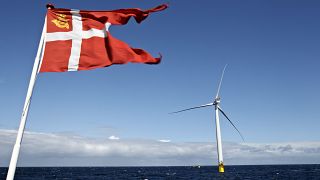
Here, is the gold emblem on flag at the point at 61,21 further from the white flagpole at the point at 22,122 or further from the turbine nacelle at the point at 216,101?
the turbine nacelle at the point at 216,101

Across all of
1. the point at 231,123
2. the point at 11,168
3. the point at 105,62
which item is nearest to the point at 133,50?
the point at 105,62

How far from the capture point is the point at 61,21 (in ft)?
48.8

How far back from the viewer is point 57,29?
48.3 ft

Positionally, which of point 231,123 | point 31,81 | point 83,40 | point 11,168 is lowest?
point 11,168

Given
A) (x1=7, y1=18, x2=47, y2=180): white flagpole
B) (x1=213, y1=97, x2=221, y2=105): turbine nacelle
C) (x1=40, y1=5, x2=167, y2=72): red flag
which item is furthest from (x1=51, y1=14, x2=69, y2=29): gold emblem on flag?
(x1=213, y1=97, x2=221, y2=105): turbine nacelle

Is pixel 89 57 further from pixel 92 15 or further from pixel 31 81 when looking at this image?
pixel 31 81

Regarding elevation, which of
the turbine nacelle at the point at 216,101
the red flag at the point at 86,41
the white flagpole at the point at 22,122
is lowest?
the white flagpole at the point at 22,122

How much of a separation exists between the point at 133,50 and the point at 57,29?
2814mm

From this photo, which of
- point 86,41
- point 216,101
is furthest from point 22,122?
point 216,101

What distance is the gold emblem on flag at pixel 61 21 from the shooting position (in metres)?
14.8

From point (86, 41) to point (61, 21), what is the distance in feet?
3.71

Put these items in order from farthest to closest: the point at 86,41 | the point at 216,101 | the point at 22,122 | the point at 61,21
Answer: the point at 216,101, the point at 86,41, the point at 61,21, the point at 22,122

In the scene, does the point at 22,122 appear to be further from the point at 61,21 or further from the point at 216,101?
the point at 216,101

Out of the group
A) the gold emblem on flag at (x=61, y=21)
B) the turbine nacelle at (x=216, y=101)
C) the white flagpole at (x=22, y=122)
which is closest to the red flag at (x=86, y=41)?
the gold emblem on flag at (x=61, y=21)
